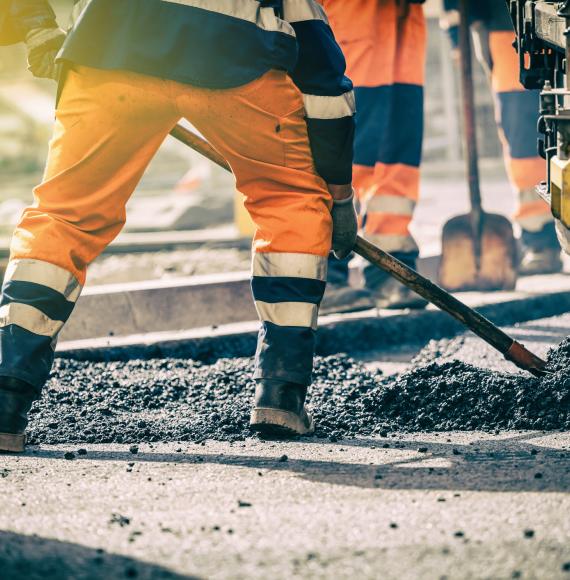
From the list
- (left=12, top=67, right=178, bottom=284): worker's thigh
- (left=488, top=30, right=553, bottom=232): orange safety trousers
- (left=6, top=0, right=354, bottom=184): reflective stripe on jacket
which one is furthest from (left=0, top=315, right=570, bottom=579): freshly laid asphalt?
(left=488, top=30, right=553, bottom=232): orange safety trousers

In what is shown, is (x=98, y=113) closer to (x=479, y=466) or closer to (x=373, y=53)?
(x=479, y=466)

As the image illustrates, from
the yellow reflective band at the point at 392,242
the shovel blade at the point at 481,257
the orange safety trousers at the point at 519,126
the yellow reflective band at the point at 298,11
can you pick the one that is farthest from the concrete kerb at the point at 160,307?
the yellow reflective band at the point at 298,11

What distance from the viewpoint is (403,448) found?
9.86 feet

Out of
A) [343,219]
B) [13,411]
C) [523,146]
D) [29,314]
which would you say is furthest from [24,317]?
[523,146]

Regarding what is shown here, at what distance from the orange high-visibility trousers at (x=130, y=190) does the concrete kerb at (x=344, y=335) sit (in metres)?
1.34

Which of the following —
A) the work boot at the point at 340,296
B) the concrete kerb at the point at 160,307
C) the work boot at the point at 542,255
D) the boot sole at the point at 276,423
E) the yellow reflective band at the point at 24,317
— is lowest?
the boot sole at the point at 276,423

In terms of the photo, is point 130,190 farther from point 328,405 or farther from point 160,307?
point 160,307

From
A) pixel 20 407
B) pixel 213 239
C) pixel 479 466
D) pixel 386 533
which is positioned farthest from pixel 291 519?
pixel 213 239

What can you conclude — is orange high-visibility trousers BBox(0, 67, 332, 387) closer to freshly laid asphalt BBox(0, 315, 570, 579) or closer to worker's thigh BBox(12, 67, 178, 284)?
worker's thigh BBox(12, 67, 178, 284)

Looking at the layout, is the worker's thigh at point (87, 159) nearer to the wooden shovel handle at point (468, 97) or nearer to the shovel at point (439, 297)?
the shovel at point (439, 297)

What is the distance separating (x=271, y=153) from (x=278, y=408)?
0.70 m

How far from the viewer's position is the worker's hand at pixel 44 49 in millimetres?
3221

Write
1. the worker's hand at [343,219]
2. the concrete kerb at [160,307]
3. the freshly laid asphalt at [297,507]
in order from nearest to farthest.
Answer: the freshly laid asphalt at [297,507], the worker's hand at [343,219], the concrete kerb at [160,307]

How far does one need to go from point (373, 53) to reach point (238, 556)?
3289 millimetres
